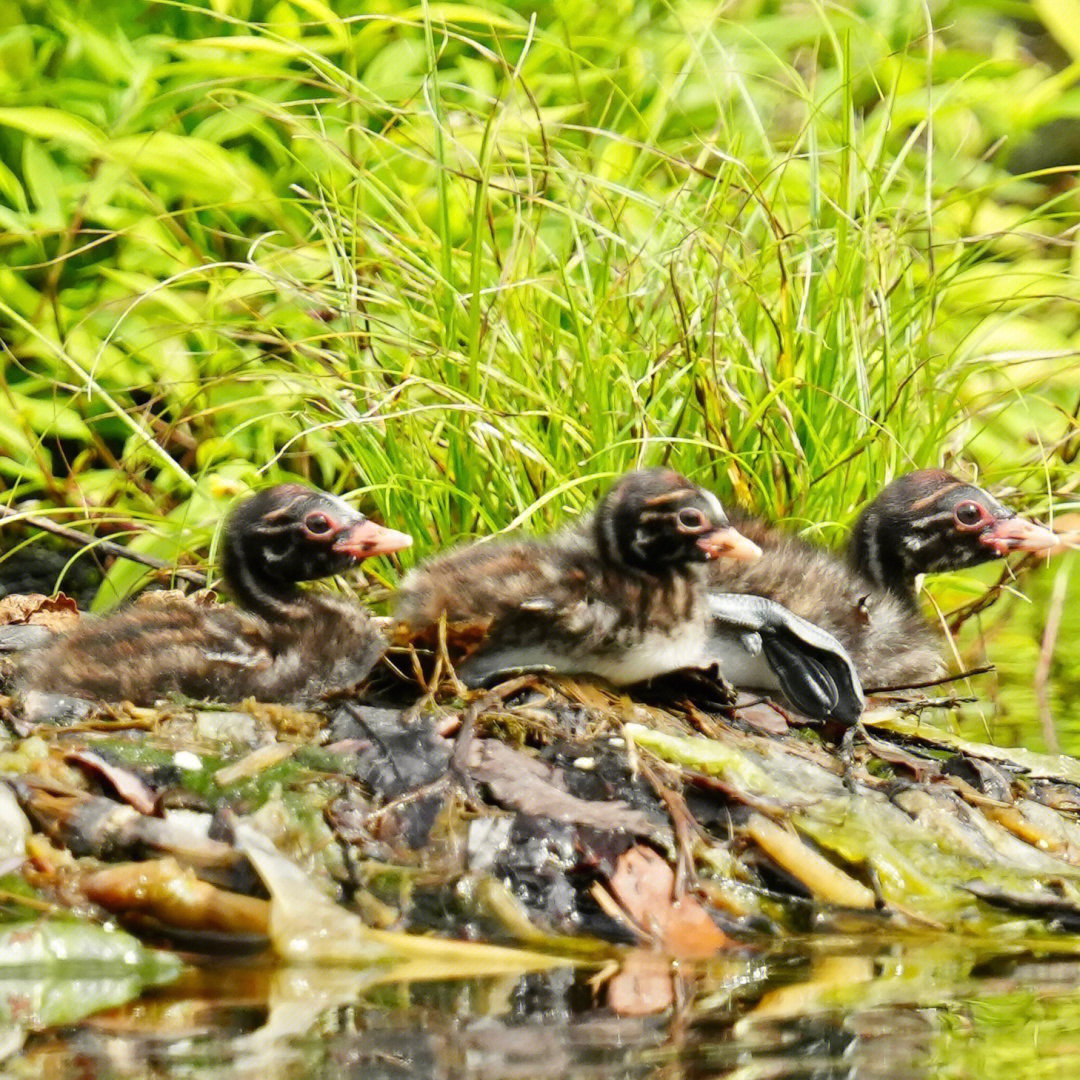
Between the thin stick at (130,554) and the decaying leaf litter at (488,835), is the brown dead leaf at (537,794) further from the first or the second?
the thin stick at (130,554)

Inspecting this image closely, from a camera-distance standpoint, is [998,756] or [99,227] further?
[99,227]

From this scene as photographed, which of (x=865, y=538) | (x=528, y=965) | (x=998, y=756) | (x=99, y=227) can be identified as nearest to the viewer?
(x=528, y=965)

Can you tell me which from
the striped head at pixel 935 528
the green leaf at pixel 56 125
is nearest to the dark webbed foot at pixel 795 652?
the striped head at pixel 935 528

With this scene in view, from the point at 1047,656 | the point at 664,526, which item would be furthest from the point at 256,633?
the point at 1047,656

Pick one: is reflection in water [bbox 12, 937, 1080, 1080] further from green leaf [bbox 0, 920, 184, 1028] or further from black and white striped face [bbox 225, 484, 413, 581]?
black and white striped face [bbox 225, 484, 413, 581]

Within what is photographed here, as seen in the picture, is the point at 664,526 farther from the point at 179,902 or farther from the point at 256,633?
the point at 179,902

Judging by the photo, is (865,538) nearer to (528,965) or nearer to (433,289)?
(433,289)

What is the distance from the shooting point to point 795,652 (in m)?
4.50

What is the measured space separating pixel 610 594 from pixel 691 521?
237mm

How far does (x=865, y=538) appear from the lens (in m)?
5.04

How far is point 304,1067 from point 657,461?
284 centimetres

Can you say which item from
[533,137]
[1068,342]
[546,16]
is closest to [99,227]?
[533,137]

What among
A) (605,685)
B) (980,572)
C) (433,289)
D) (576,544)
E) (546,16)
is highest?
(546,16)

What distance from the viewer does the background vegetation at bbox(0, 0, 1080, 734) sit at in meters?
5.12
